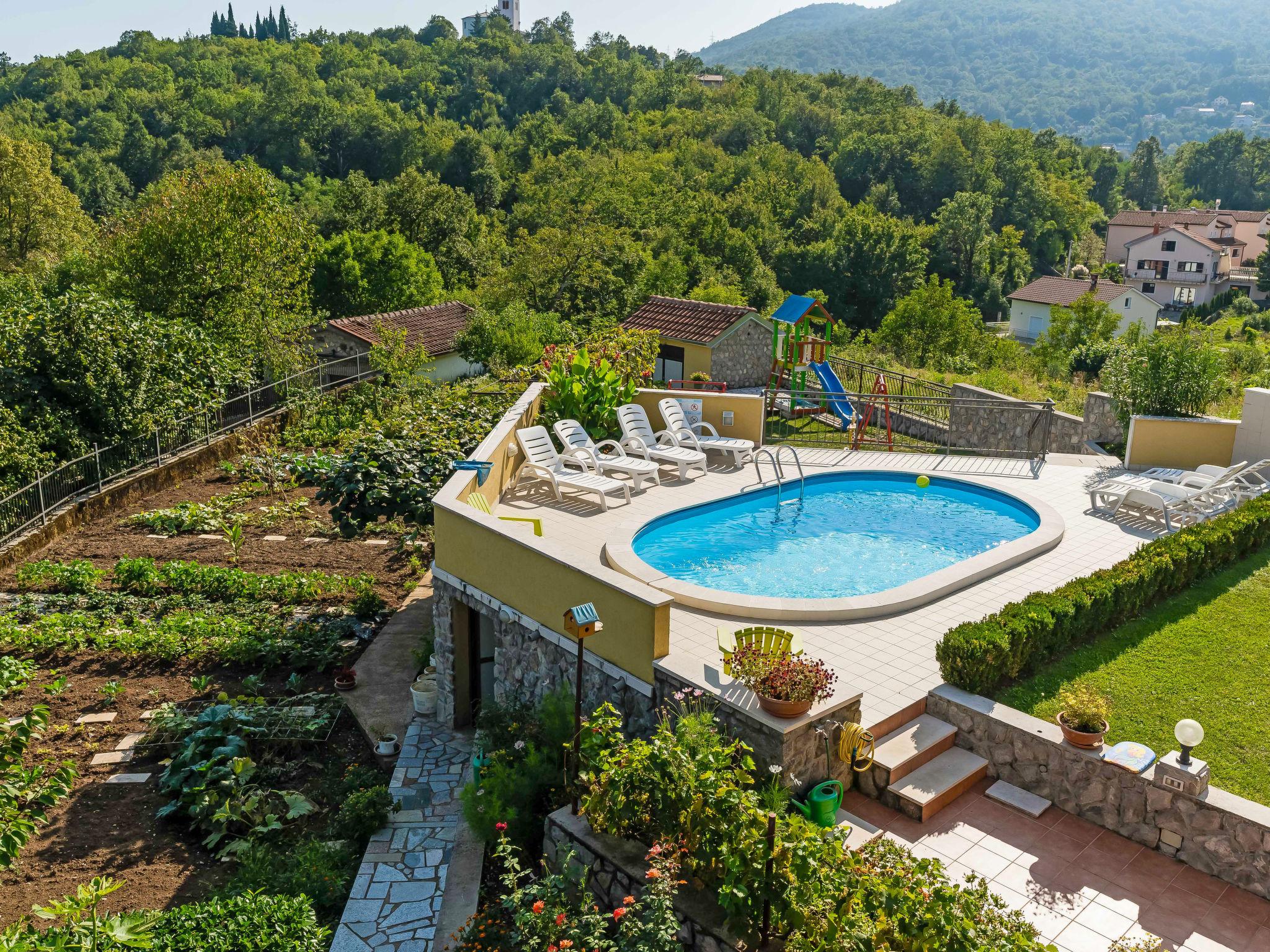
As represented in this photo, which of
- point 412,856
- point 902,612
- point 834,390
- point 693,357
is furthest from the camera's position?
point 693,357

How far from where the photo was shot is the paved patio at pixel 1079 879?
6184 millimetres

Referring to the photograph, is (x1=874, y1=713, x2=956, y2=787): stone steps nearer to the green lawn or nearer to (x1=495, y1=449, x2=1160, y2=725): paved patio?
(x1=495, y1=449, x2=1160, y2=725): paved patio

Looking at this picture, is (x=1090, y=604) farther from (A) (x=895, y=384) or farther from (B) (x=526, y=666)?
(A) (x=895, y=384)

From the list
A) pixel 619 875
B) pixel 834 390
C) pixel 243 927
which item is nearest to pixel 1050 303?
pixel 834 390

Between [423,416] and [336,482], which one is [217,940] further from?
[423,416]

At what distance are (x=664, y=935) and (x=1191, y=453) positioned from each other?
12593 millimetres

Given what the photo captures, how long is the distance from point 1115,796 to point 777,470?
23.3 feet

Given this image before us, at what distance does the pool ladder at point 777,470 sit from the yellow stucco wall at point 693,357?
9707 mm

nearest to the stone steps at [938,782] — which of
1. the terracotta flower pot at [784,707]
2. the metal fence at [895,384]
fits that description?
the terracotta flower pot at [784,707]

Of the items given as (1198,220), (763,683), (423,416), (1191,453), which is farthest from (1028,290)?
(763,683)

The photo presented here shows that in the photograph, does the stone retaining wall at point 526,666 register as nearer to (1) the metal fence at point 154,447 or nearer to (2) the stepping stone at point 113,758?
(2) the stepping stone at point 113,758

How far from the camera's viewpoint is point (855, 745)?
7.24 metres

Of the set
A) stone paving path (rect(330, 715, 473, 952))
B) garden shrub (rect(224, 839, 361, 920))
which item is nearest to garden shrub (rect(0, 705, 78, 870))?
garden shrub (rect(224, 839, 361, 920))

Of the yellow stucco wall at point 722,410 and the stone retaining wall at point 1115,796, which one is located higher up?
the yellow stucco wall at point 722,410
